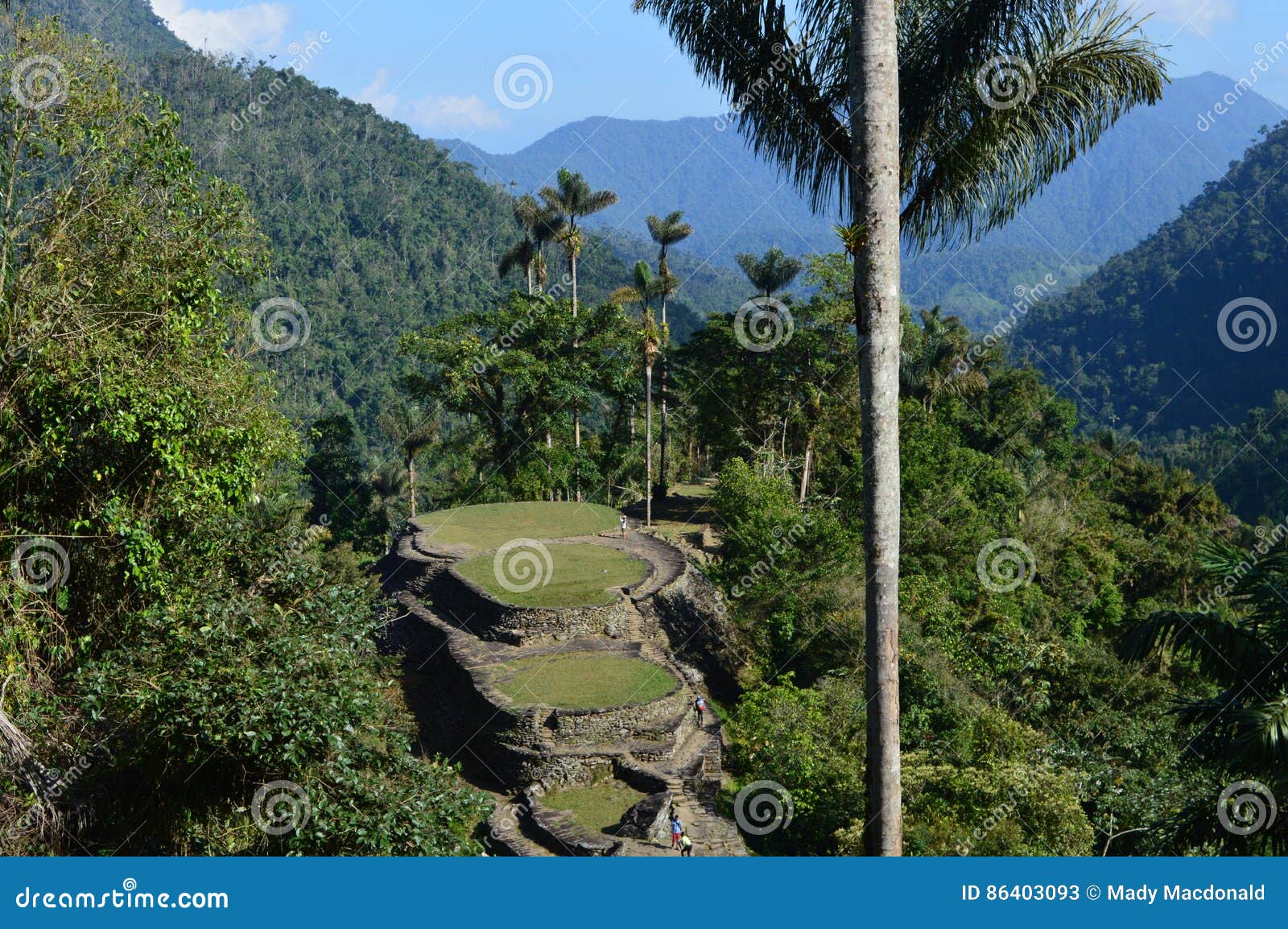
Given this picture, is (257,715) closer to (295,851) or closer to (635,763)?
(295,851)

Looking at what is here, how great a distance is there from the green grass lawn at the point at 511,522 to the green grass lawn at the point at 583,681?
485 cm

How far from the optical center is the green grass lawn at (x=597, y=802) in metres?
15.7

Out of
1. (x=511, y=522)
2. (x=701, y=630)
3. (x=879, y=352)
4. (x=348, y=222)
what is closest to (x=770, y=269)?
(x=511, y=522)

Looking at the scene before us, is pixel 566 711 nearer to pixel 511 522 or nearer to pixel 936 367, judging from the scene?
pixel 511 522

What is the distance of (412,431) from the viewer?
3484cm

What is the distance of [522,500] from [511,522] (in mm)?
4883

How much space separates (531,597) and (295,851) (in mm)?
13864

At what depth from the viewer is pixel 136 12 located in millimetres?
158625

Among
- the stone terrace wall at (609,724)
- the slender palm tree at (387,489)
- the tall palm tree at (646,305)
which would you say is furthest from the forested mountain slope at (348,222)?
the stone terrace wall at (609,724)

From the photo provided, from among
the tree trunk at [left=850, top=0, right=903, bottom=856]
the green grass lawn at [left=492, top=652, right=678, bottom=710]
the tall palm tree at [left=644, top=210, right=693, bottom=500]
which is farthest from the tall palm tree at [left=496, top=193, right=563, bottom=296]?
the tree trunk at [left=850, top=0, right=903, bottom=856]

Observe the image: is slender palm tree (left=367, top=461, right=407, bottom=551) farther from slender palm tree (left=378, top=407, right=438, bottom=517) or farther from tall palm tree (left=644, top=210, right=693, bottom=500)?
tall palm tree (left=644, top=210, right=693, bottom=500)

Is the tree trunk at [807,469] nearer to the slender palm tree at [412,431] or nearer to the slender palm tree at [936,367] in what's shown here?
the slender palm tree at [936,367]

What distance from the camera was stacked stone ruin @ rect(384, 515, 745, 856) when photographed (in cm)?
1537
